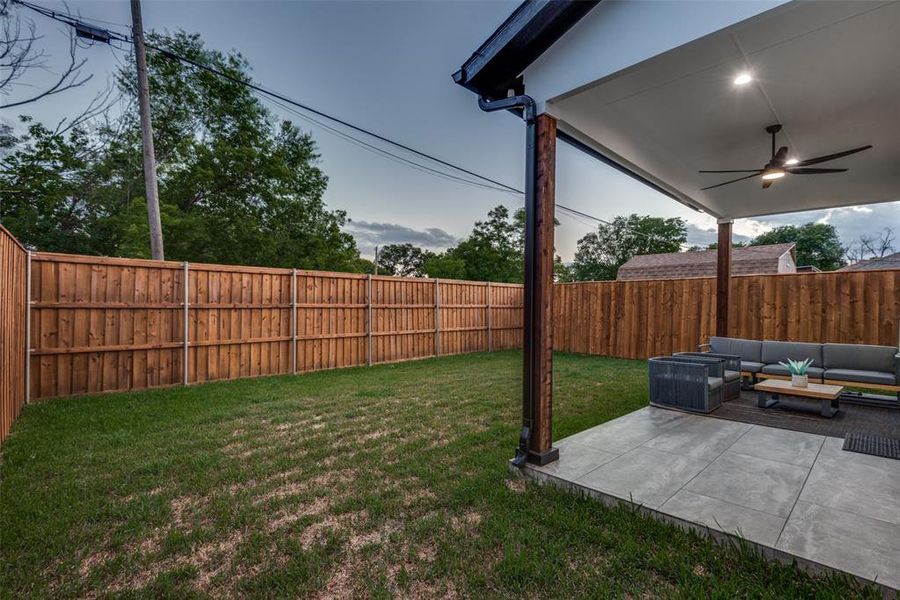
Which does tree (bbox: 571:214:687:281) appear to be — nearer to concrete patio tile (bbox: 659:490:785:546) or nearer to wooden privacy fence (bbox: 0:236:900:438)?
wooden privacy fence (bbox: 0:236:900:438)

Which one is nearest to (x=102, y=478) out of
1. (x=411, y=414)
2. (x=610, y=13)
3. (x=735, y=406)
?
(x=411, y=414)

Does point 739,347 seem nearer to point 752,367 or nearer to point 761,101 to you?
point 752,367

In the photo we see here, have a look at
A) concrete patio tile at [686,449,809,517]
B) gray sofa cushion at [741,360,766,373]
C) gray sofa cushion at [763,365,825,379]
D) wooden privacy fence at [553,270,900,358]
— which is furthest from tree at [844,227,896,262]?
concrete patio tile at [686,449,809,517]

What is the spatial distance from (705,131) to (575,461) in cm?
336

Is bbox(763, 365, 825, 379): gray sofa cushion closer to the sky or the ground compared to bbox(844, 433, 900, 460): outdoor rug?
closer to the sky

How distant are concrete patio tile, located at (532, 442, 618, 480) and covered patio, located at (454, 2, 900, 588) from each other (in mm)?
16

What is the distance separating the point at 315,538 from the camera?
6.68ft

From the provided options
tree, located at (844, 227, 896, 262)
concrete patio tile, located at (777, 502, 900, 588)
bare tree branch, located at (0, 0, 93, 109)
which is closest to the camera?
concrete patio tile, located at (777, 502, 900, 588)

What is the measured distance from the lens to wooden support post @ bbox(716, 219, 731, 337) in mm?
6527

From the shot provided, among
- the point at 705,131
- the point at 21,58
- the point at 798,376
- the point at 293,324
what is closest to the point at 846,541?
the point at 798,376

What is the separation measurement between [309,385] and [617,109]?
5301 mm

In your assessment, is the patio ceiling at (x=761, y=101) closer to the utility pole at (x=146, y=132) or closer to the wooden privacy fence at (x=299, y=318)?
the wooden privacy fence at (x=299, y=318)

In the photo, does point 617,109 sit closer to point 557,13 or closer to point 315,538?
point 557,13

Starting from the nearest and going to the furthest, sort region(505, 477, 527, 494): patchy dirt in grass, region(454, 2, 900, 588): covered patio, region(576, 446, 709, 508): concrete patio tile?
1. region(454, 2, 900, 588): covered patio
2. region(576, 446, 709, 508): concrete patio tile
3. region(505, 477, 527, 494): patchy dirt in grass
